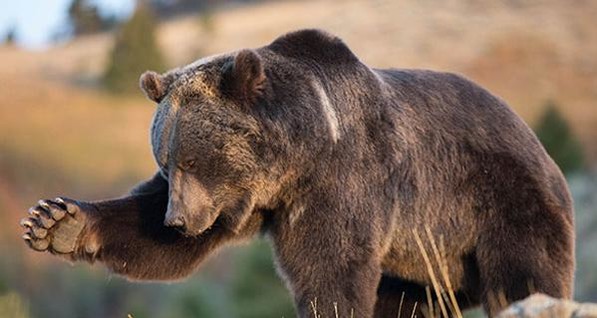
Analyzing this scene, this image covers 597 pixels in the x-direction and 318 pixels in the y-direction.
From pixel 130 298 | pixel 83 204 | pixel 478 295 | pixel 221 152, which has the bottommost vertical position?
pixel 130 298

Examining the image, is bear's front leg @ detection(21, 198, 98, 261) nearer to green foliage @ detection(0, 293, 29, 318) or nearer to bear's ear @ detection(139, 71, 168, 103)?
green foliage @ detection(0, 293, 29, 318)

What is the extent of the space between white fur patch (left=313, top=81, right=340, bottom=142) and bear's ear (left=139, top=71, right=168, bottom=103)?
0.86 m

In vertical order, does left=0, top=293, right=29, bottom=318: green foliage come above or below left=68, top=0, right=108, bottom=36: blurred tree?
above

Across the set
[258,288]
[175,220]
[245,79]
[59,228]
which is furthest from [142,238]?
[258,288]

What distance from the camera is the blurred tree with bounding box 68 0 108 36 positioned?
7894 centimetres

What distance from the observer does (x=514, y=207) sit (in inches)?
294

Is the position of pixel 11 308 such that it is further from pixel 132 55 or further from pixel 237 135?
pixel 132 55

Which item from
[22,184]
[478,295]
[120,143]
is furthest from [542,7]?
[478,295]

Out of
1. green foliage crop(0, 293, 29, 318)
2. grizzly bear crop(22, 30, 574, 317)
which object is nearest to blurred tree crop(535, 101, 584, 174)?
grizzly bear crop(22, 30, 574, 317)

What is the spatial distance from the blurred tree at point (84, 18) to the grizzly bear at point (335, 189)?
72.8m

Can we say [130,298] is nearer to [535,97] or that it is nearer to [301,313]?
[535,97]

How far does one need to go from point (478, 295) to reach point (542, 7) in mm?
65254

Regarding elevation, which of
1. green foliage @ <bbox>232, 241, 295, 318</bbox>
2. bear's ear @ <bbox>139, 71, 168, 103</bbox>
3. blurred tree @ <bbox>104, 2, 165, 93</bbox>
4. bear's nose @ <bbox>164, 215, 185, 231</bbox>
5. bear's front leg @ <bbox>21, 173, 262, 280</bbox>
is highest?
bear's ear @ <bbox>139, 71, 168, 103</bbox>

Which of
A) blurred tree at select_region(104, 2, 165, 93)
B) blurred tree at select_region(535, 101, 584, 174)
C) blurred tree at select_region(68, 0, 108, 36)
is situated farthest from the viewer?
blurred tree at select_region(68, 0, 108, 36)
